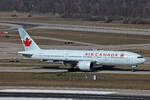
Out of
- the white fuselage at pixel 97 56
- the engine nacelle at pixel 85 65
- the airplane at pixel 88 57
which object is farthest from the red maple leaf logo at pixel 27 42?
the engine nacelle at pixel 85 65

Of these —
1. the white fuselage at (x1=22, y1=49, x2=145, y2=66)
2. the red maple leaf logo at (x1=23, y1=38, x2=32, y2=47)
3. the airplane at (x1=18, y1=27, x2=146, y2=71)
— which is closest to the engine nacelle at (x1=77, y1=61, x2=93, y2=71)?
the airplane at (x1=18, y1=27, x2=146, y2=71)

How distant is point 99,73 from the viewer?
232ft

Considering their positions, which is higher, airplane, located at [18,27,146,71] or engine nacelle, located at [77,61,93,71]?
airplane, located at [18,27,146,71]

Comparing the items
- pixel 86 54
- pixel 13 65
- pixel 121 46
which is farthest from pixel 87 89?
pixel 121 46

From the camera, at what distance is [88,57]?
74500 millimetres

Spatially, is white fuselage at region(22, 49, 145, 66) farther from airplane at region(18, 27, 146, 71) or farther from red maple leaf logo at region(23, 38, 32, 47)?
red maple leaf logo at region(23, 38, 32, 47)

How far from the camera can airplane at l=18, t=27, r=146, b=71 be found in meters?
72.8

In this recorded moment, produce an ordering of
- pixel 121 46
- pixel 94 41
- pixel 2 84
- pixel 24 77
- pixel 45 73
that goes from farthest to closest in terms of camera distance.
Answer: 1. pixel 94 41
2. pixel 121 46
3. pixel 45 73
4. pixel 24 77
5. pixel 2 84

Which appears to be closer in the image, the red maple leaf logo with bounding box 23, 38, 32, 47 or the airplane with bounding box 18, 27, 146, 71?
the airplane with bounding box 18, 27, 146, 71

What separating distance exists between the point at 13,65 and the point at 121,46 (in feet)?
160

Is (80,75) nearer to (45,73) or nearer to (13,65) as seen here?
(45,73)

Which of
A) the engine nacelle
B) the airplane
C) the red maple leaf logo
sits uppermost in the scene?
the red maple leaf logo

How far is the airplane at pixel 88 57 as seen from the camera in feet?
239

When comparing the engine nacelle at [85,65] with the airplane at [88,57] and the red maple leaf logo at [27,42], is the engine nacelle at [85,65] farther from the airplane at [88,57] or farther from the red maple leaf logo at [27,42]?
the red maple leaf logo at [27,42]
